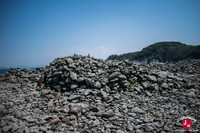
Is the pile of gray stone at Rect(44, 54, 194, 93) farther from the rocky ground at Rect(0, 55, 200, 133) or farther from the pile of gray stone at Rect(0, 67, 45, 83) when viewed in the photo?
the pile of gray stone at Rect(0, 67, 45, 83)

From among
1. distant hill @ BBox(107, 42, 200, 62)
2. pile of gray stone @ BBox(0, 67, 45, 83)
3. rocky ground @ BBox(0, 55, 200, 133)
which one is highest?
distant hill @ BBox(107, 42, 200, 62)

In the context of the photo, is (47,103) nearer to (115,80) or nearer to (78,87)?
(78,87)

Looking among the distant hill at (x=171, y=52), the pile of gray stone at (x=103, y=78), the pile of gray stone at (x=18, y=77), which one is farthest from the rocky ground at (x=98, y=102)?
the distant hill at (x=171, y=52)

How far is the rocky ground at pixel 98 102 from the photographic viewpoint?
510 cm

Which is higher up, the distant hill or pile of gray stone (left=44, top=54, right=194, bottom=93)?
the distant hill

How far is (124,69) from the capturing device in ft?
32.1

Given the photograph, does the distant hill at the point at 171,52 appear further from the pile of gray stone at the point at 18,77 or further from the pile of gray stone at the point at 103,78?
the pile of gray stone at the point at 18,77

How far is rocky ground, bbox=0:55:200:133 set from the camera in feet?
16.7

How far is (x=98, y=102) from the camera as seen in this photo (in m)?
6.83

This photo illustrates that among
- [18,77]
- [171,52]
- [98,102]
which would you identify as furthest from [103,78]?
[171,52]

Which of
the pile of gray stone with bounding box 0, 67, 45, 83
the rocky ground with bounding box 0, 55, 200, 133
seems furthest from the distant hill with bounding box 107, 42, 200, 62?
the pile of gray stone with bounding box 0, 67, 45, 83

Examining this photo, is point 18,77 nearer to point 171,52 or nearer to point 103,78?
point 103,78

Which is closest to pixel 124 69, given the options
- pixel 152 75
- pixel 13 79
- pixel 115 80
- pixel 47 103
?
pixel 115 80

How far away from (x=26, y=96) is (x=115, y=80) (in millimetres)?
6882
